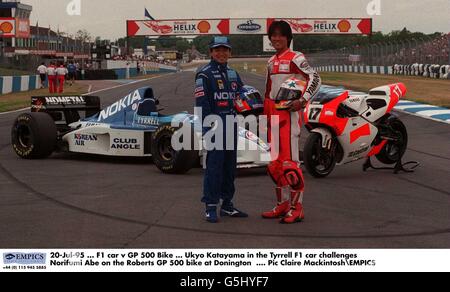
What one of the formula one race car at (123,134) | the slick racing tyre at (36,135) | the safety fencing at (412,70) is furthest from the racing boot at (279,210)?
the safety fencing at (412,70)

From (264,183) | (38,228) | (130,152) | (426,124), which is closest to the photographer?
(38,228)

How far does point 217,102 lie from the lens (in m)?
5.84

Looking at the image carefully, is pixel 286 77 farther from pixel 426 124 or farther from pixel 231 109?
pixel 426 124

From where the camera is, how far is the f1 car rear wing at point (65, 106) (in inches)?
410

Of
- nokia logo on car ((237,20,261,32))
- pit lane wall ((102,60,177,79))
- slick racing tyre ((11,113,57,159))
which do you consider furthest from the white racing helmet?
nokia logo on car ((237,20,261,32))

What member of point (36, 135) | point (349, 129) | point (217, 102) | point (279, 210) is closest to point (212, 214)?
point (279, 210)

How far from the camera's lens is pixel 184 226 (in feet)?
18.8

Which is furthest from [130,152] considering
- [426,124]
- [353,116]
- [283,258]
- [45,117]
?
[426,124]

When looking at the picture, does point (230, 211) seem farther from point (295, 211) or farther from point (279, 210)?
point (295, 211)

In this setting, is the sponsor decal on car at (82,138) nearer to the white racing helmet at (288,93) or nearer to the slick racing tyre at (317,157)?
the slick racing tyre at (317,157)

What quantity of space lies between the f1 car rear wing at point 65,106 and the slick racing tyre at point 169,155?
94.3 inches

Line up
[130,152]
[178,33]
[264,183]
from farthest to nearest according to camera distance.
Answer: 1. [178,33]
2. [130,152]
3. [264,183]

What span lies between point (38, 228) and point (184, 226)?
3.74ft

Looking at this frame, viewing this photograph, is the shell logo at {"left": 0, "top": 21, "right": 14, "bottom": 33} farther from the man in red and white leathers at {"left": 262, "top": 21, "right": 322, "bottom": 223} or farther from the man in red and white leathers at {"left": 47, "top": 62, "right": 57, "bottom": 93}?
the man in red and white leathers at {"left": 262, "top": 21, "right": 322, "bottom": 223}
